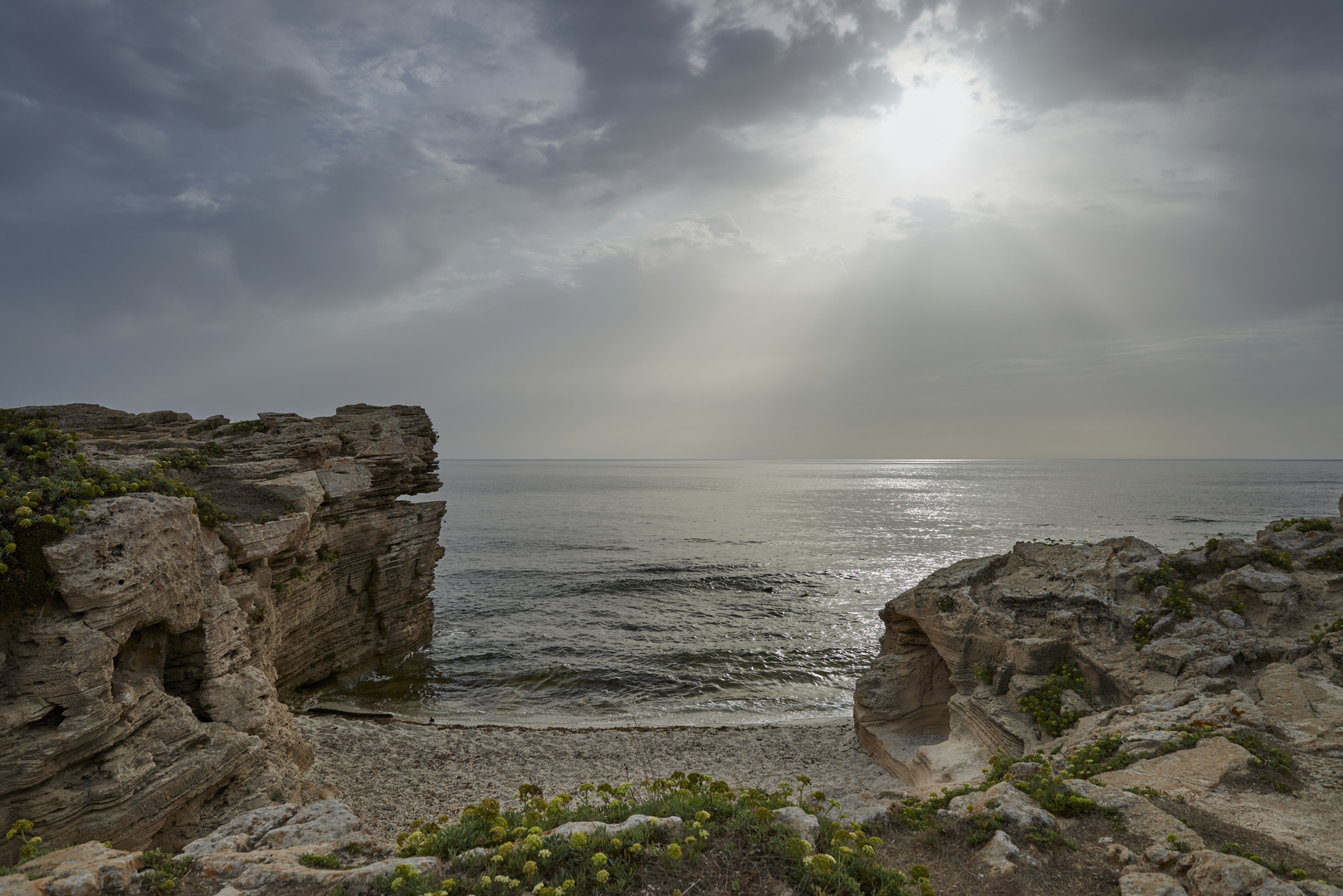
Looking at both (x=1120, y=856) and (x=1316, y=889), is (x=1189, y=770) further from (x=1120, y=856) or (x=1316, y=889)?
(x=1316, y=889)

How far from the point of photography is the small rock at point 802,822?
7703 millimetres

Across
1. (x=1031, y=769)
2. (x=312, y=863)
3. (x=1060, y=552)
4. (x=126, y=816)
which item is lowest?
(x=126, y=816)

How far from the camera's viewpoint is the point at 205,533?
15375 mm

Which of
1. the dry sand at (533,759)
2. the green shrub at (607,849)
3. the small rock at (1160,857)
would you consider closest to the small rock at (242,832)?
the green shrub at (607,849)

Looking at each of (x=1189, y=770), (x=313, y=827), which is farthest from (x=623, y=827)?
(x=1189, y=770)

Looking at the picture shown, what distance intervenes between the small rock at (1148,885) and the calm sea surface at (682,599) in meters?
18.6

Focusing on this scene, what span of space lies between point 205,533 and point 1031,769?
2036 cm

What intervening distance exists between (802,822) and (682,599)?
34220mm

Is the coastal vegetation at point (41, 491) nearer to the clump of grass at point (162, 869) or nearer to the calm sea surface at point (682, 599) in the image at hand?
the clump of grass at point (162, 869)

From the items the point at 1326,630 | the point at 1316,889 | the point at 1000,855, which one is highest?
the point at 1326,630

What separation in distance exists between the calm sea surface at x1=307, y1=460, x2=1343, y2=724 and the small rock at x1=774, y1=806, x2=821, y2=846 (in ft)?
57.0

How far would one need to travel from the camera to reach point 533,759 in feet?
64.7

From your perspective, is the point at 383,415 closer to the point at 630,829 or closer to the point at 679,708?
the point at 679,708

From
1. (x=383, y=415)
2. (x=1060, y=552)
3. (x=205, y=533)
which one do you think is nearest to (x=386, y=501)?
(x=383, y=415)
